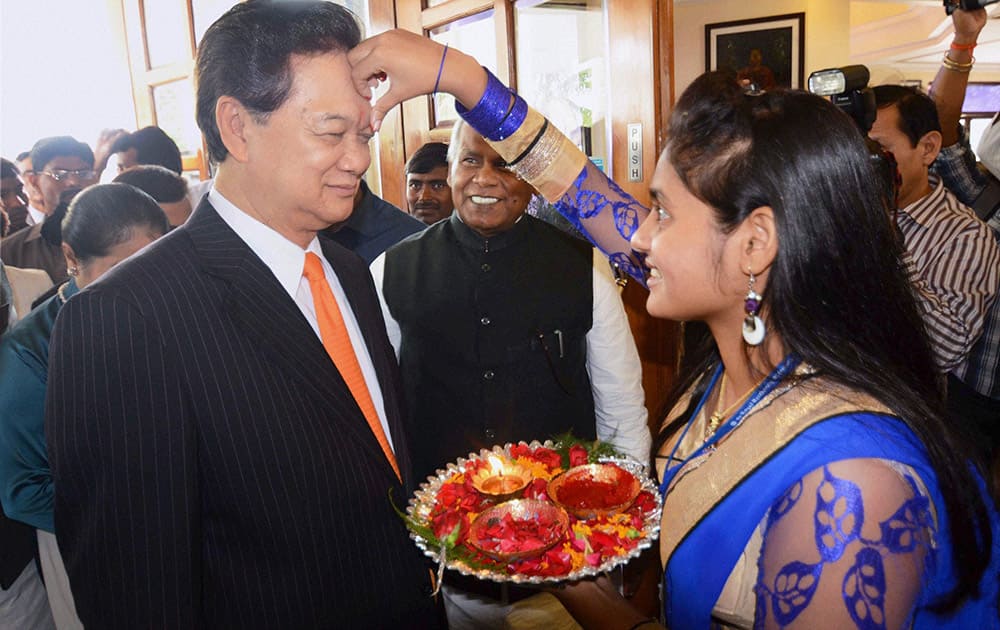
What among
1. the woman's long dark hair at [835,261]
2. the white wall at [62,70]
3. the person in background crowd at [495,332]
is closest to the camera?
the woman's long dark hair at [835,261]

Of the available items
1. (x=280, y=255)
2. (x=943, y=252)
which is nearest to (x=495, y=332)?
(x=280, y=255)

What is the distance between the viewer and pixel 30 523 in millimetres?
1994

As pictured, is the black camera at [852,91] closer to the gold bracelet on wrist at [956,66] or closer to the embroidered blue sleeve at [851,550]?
the gold bracelet on wrist at [956,66]

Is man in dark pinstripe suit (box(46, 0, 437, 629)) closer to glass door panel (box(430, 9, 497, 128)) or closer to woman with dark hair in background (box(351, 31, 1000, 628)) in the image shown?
woman with dark hair in background (box(351, 31, 1000, 628))

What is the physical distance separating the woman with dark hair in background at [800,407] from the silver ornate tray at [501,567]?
0.06m

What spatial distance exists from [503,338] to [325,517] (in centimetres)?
102

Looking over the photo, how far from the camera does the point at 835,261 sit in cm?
114

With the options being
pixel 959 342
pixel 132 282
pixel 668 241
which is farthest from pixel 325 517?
pixel 959 342

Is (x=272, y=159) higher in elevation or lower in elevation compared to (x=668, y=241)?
higher

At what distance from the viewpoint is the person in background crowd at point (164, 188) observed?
3.42 meters

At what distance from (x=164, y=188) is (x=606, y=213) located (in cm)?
255

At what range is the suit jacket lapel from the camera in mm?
1345

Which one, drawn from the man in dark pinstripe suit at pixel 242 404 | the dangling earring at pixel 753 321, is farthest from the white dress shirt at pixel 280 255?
the dangling earring at pixel 753 321

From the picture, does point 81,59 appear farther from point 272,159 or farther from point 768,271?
point 768,271
